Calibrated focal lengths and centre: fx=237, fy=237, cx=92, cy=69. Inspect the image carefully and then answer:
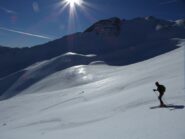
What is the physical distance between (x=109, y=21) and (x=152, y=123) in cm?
15819

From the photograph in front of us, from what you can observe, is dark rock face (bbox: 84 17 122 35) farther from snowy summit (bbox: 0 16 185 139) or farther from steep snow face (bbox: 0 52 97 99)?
steep snow face (bbox: 0 52 97 99)

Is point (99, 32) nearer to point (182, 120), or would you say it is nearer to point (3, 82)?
point (3, 82)

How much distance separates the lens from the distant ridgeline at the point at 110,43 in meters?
107

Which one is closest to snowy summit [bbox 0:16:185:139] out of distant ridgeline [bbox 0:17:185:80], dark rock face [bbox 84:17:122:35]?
distant ridgeline [bbox 0:17:185:80]

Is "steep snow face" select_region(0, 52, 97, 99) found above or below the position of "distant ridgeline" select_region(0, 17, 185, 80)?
below

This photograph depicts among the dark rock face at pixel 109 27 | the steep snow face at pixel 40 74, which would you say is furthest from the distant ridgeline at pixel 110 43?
the steep snow face at pixel 40 74

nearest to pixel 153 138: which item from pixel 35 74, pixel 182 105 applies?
pixel 182 105

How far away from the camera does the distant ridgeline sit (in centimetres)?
10719

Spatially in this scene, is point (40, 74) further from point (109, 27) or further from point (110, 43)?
point (109, 27)

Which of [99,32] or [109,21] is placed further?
[109,21]

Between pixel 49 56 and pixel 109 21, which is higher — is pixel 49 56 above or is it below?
below

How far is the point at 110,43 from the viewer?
125 meters

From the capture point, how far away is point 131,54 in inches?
3875

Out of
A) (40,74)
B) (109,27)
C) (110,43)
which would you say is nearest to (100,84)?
(40,74)
